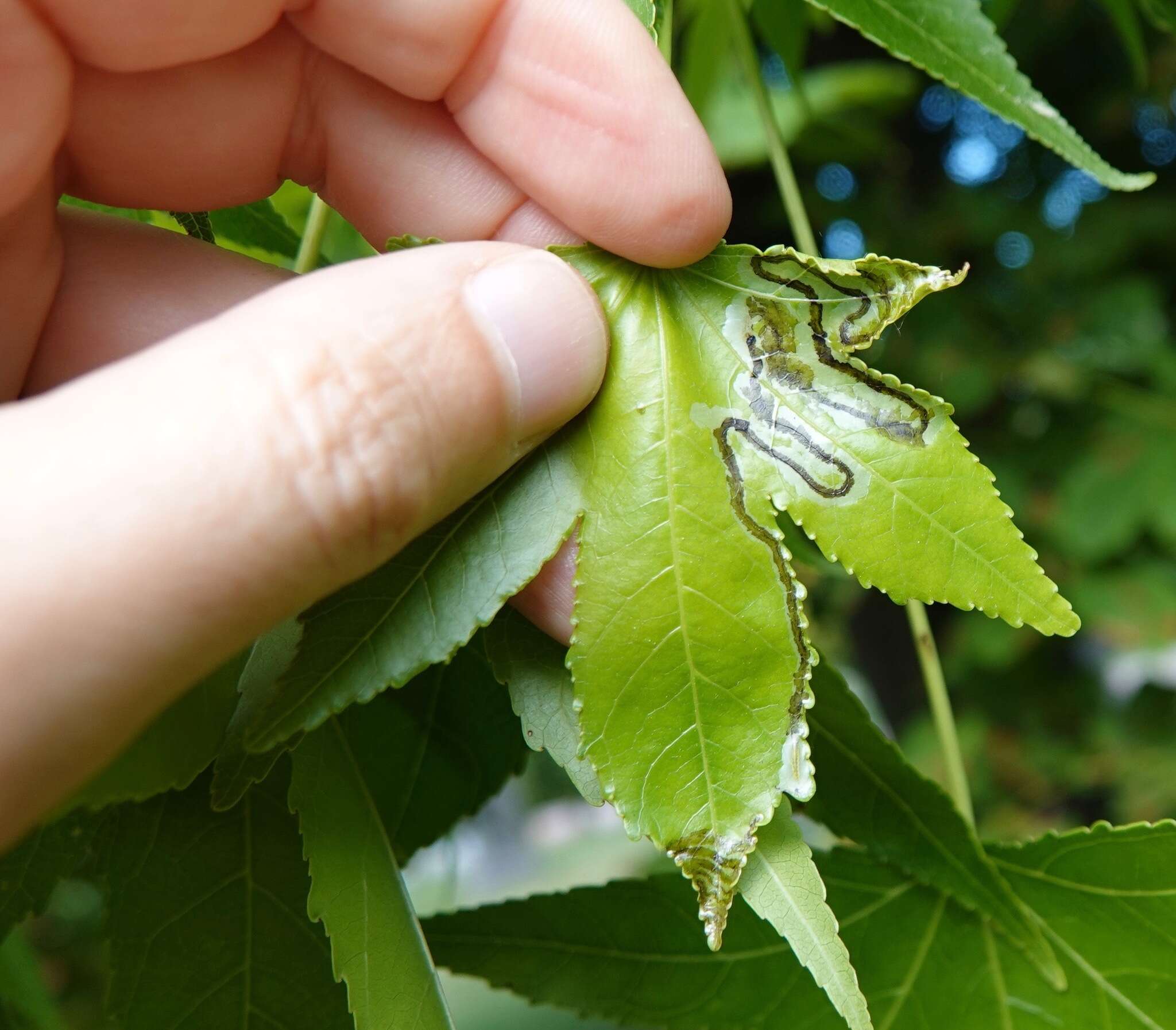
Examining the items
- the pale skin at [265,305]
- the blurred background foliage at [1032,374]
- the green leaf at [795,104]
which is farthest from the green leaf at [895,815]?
the green leaf at [795,104]

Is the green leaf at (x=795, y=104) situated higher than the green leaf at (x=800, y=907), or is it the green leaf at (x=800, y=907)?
the green leaf at (x=800, y=907)

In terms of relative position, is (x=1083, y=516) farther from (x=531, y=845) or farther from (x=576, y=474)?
(x=531, y=845)

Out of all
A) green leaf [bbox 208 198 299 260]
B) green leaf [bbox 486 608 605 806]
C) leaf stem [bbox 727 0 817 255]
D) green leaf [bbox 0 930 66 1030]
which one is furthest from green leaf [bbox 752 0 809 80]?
green leaf [bbox 0 930 66 1030]

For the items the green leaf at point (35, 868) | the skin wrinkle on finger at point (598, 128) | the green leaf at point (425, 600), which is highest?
the skin wrinkle on finger at point (598, 128)

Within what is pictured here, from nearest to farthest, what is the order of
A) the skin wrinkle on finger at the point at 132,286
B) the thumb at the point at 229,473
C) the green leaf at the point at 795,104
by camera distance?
1. the thumb at the point at 229,473
2. the skin wrinkle on finger at the point at 132,286
3. the green leaf at the point at 795,104

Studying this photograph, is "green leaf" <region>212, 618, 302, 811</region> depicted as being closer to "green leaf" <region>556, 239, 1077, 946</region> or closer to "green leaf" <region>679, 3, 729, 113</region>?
"green leaf" <region>556, 239, 1077, 946</region>

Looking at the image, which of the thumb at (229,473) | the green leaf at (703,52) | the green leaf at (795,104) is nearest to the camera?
the thumb at (229,473)

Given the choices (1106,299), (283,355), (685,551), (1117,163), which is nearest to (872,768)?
(685,551)

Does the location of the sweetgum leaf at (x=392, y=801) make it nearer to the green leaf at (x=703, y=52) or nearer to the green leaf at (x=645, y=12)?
the green leaf at (x=645, y=12)
